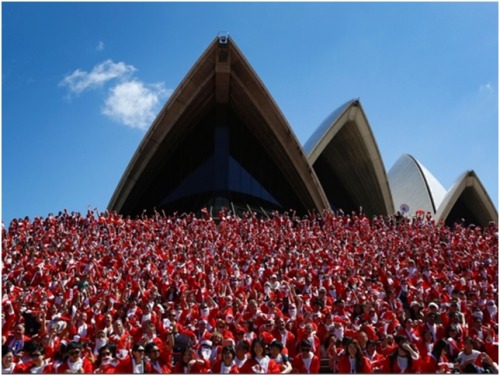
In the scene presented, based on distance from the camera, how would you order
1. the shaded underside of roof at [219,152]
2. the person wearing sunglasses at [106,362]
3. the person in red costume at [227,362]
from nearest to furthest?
the person in red costume at [227,362] → the person wearing sunglasses at [106,362] → the shaded underside of roof at [219,152]

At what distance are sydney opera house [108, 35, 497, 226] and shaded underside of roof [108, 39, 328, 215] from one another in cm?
6

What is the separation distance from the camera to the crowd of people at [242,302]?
6.87m

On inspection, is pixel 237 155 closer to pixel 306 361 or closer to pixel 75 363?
pixel 306 361

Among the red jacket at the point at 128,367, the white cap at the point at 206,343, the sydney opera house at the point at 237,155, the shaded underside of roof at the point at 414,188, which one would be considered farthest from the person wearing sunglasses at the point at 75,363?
the shaded underside of roof at the point at 414,188

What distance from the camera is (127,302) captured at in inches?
377

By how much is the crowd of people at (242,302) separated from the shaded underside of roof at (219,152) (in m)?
11.8

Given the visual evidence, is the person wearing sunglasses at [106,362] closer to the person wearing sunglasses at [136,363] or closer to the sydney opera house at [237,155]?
the person wearing sunglasses at [136,363]

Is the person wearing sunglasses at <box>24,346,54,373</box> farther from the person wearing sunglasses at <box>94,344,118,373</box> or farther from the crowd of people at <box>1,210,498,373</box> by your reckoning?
the person wearing sunglasses at <box>94,344,118,373</box>

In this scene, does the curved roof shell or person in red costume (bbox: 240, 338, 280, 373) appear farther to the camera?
the curved roof shell

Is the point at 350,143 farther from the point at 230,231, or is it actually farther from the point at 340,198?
the point at 230,231

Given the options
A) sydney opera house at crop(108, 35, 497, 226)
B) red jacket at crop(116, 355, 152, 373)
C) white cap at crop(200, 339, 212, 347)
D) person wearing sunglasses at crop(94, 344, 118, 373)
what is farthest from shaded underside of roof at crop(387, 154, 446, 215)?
person wearing sunglasses at crop(94, 344, 118, 373)

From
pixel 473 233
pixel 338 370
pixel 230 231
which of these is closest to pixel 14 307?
pixel 338 370

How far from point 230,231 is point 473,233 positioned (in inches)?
393

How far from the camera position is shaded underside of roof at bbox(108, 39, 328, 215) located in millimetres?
28391
